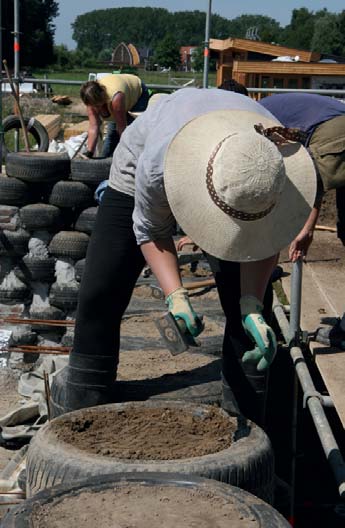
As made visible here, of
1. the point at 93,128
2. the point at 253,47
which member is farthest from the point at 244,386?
the point at 253,47

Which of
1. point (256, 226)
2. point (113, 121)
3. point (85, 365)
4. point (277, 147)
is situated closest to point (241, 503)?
point (256, 226)

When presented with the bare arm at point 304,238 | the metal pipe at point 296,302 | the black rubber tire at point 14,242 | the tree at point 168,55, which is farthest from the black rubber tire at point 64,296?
the tree at point 168,55

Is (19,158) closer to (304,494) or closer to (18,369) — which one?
(18,369)

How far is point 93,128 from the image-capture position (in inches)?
Answer: 344

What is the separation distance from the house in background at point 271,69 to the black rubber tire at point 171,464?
39.1ft

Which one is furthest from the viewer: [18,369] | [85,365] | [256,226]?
[18,369]

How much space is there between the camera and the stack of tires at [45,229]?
770cm

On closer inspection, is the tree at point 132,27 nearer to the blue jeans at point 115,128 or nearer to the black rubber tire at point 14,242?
the blue jeans at point 115,128

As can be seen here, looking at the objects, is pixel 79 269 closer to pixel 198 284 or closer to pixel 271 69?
pixel 198 284

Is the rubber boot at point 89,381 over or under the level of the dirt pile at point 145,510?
under

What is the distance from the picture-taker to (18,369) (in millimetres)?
7500

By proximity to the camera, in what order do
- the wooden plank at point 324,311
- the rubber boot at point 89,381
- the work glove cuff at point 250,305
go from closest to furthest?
the work glove cuff at point 250,305 < the rubber boot at point 89,381 < the wooden plank at point 324,311

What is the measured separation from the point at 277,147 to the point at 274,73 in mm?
15114

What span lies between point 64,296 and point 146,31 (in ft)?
446
